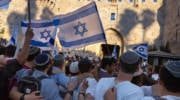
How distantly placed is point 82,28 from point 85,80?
3261 mm

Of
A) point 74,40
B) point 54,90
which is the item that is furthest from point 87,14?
point 54,90

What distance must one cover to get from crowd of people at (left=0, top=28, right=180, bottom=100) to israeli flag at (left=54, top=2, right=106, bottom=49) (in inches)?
64.0

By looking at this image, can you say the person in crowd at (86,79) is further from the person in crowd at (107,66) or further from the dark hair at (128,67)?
the dark hair at (128,67)

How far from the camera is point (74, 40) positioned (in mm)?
9047

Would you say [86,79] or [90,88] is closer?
[90,88]

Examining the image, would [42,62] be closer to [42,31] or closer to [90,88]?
[90,88]

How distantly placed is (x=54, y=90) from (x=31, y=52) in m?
0.48

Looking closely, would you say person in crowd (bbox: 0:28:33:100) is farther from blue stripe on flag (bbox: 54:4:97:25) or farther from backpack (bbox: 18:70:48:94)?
blue stripe on flag (bbox: 54:4:97:25)

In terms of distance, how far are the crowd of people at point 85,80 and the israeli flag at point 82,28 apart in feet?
5.33

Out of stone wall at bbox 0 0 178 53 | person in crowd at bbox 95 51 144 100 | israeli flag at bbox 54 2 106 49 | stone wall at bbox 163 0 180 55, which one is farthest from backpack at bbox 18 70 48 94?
stone wall at bbox 0 0 178 53

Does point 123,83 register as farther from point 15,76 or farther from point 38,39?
point 38,39

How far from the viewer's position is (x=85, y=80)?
17.1 ft

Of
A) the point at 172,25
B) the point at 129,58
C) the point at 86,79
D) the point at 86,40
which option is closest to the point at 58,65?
the point at 86,79

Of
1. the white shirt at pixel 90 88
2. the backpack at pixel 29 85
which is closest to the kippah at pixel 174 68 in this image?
the backpack at pixel 29 85
